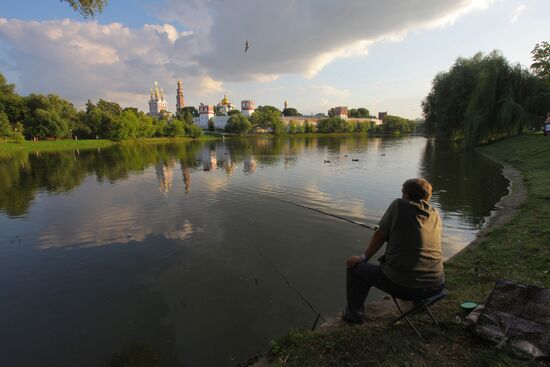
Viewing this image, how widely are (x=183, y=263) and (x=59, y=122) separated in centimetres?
7922

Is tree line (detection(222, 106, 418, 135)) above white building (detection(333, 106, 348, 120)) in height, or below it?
below

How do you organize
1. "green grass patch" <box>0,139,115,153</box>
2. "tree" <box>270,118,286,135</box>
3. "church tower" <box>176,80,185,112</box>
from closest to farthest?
1. "green grass patch" <box>0,139,115,153</box>
2. "tree" <box>270,118,286,135</box>
3. "church tower" <box>176,80,185,112</box>

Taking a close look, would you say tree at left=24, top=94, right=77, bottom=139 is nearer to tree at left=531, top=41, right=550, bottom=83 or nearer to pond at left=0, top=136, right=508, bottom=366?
pond at left=0, top=136, right=508, bottom=366

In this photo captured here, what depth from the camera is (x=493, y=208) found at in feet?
35.5

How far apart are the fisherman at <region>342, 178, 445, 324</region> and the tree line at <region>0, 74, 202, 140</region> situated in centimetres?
7803

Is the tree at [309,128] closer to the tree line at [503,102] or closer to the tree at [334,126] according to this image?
the tree at [334,126]

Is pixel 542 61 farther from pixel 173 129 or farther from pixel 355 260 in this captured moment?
pixel 173 129

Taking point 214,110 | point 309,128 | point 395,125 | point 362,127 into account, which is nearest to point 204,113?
point 214,110

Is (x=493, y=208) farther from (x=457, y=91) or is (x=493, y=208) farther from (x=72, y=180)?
(x=457, y=91)

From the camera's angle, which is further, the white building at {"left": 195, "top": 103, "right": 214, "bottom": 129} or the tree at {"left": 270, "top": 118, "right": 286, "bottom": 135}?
the white building at {"left": 195, "top": 103, "right": 214, "bottom": 129}

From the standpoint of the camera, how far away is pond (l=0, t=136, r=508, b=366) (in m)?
4.57

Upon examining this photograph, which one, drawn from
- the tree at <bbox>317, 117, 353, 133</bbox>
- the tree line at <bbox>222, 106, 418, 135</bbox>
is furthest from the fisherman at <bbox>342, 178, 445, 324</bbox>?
the tree at <bbox>317, 117, 353, 133</bbox>

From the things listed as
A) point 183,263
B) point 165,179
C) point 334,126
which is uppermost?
point 334,126

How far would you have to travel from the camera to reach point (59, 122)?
67.6m
